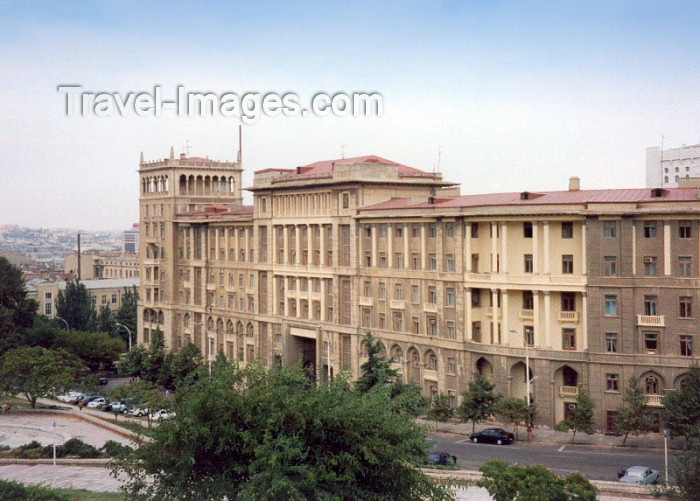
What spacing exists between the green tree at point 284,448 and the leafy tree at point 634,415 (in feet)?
74.6

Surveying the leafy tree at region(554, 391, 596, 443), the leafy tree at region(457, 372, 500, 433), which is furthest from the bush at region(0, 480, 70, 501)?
the leafy tree at region(554, 391, 596, 443)

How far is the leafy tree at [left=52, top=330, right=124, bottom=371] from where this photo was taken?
280ft

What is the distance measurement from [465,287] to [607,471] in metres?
18.8

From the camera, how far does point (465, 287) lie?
5847 cm

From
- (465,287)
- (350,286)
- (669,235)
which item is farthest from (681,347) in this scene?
(350,286)

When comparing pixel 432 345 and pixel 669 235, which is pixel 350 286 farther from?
pixel 669 235

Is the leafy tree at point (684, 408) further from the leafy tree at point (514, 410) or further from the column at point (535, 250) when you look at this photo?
the column at point (535, 250)

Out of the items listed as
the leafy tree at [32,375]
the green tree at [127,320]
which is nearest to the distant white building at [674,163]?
the green tree at [127,320]

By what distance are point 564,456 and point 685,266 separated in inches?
521

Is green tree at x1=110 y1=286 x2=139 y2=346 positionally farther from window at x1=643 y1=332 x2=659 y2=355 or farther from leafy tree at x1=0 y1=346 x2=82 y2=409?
window at x1=643 y1=332 x2=659 y2=355

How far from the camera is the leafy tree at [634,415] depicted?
47.5m

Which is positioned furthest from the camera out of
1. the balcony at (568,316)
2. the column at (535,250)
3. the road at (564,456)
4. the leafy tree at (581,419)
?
the column at (535,250)

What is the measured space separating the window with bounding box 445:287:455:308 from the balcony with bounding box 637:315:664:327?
1359 cm

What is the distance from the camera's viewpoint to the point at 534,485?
27.0 meters
